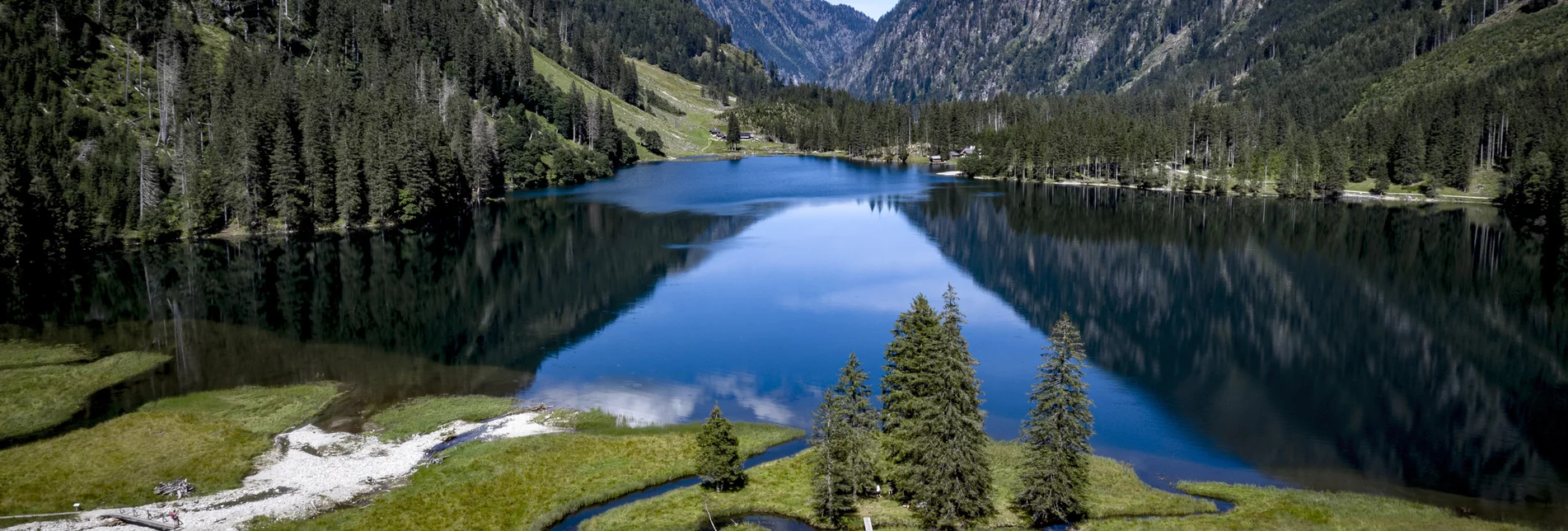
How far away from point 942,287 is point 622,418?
4171 cm

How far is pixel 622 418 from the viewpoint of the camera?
44.8 metres

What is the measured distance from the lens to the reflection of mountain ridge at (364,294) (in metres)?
58.0

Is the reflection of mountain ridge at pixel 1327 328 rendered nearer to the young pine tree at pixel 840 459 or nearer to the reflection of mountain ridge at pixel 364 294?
the young pine tree at pixel 840 459

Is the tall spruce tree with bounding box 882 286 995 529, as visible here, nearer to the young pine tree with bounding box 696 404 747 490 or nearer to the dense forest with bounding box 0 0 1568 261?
the young pine tree with bounding box 696 404 747 490

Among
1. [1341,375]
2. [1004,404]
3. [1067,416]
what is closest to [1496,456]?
[1341,375]

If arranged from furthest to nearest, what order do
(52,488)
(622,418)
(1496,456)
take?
1. (622,418)
2. (1496,456)
3. (52,488)

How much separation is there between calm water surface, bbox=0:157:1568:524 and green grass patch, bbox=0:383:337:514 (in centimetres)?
303

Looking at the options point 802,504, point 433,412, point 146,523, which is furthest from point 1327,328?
point 146,523

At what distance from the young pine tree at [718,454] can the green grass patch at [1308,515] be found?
1369 centimetres

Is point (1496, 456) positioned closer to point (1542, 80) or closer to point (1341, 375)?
point (1341, 375)

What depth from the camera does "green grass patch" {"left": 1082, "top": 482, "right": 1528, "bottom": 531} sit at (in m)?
30.0

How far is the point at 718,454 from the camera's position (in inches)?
1328

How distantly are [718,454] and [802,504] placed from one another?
3915 mm

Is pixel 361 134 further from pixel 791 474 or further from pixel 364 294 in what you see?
pixel 791 474
